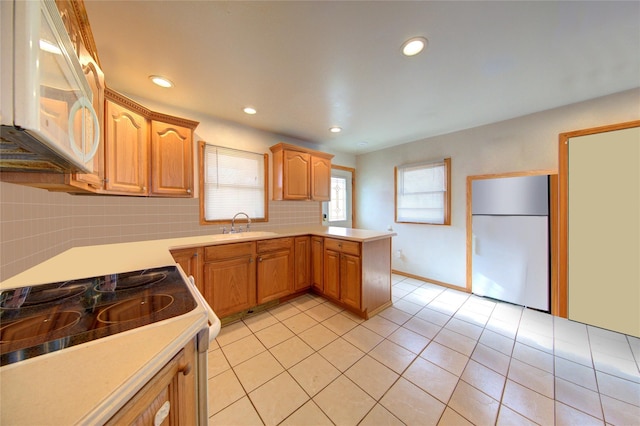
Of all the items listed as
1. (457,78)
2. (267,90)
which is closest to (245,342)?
(267,90)

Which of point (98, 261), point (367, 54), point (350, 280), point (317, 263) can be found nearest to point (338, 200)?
point (317, 263)

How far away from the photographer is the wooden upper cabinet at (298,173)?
2998 millimetres

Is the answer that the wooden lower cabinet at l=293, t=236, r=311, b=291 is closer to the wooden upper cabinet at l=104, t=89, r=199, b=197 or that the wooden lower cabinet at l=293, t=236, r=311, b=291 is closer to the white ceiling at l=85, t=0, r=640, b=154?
the wooden upper cabinet at l=104, t=89, r=199, b=197

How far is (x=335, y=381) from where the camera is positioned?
60.2 inches

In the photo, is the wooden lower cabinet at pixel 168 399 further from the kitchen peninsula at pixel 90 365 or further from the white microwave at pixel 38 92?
the white microwave at pixel 38 92

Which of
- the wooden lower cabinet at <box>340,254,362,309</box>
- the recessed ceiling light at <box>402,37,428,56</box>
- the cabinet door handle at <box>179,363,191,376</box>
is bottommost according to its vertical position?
the wooden lower cabinet at <box>340,254,362,309</box>

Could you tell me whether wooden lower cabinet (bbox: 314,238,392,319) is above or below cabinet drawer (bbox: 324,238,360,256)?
below

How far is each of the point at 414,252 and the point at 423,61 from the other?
2.87 meters

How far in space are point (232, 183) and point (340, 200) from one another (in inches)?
91.6

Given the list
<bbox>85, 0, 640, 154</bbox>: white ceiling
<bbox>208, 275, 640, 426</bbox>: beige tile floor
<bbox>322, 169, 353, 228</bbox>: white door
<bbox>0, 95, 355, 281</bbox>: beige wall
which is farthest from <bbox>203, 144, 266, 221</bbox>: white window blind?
<bbox>322, 169, 353, 228</bbox>: white door

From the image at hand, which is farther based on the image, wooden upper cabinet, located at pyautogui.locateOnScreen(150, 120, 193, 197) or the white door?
the white door

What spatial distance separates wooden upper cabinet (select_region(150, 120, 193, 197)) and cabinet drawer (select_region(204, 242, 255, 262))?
673mm

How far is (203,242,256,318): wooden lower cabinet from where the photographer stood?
83.7 inches

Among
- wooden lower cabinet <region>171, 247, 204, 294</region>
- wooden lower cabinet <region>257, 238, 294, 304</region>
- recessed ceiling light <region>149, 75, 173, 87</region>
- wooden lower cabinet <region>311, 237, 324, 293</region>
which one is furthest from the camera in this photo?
wooden lower cabinet <region>311, 237, 324, 293</region>
